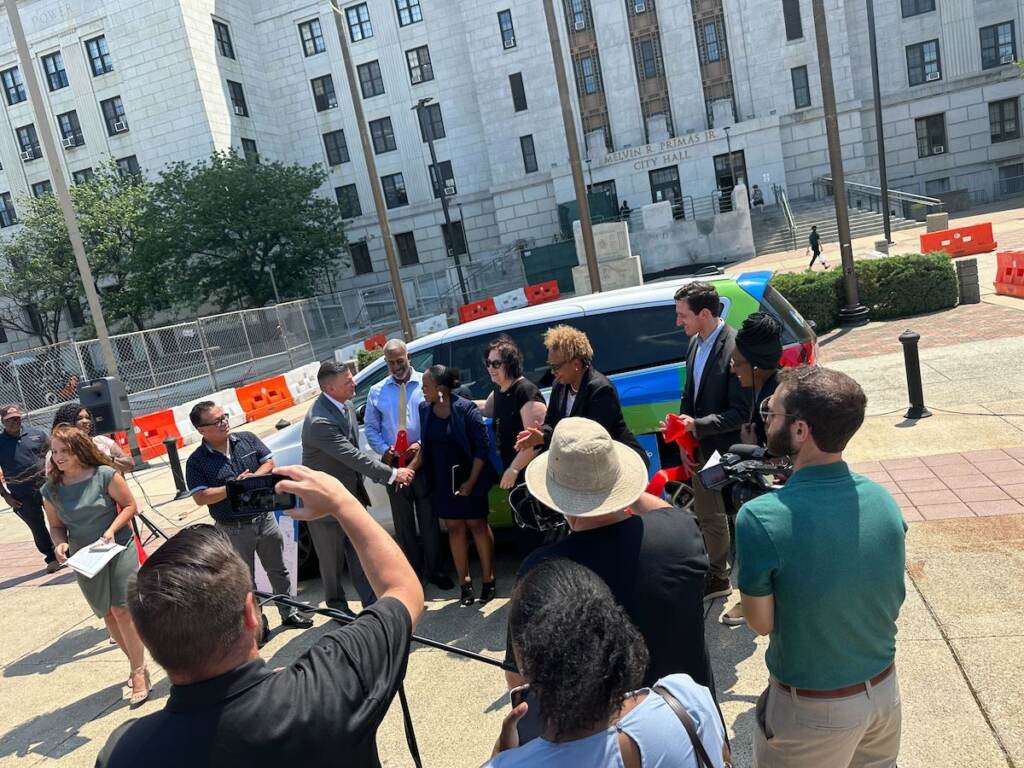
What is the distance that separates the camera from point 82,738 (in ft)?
14.6

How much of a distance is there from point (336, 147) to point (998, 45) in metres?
35.3

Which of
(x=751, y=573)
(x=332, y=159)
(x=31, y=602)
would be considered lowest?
(x=31, y=602)

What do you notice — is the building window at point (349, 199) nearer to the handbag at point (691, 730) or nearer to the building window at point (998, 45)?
the building window at point (998, 45)

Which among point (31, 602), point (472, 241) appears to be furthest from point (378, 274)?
point (31, 602)

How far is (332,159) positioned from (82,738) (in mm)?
40642

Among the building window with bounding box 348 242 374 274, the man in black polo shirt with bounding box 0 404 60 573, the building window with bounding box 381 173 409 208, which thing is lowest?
the man in black polo shirt with bounding box 0 404 60 573

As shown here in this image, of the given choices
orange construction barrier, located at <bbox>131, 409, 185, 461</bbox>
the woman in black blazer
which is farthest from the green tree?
the woman in black blazer

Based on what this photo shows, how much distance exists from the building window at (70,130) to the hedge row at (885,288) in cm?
3999

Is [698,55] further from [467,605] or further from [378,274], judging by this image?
[467,605]

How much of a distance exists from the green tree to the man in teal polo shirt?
32095mm

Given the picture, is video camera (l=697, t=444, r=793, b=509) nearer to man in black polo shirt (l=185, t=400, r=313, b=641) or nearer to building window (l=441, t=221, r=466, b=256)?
man in black polo shirt (l=185, t=400, r=313, b=641)

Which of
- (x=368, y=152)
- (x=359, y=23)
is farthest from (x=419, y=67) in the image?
(x=368, y=152)

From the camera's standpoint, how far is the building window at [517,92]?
3828 centimetres

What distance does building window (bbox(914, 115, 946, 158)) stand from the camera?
37.3m
